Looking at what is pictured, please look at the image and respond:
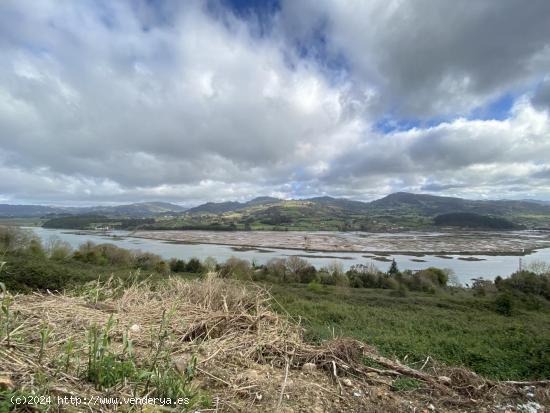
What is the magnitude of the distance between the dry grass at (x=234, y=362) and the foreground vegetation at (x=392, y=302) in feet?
3.59

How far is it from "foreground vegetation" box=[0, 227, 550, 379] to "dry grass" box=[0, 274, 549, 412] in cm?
109

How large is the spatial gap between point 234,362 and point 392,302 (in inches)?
936

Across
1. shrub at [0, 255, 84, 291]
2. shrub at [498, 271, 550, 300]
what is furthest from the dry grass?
shrub at [498, 271, 550, 300]

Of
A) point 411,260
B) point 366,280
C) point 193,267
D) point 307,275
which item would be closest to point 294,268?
point 307,275

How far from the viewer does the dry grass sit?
2.28 meters

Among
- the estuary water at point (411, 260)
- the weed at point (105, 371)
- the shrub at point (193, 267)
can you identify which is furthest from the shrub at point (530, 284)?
the weed at point (105, 371)

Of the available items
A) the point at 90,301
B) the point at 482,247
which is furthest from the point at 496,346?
the point at 482,247

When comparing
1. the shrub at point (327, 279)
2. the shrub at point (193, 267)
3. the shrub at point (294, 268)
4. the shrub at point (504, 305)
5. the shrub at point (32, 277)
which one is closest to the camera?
the shrub at point (32, 277)

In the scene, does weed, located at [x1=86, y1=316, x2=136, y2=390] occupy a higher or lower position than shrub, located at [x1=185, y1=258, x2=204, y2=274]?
higher

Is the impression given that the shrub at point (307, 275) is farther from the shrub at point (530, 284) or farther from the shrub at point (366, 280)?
the shrub at point (530, 284)

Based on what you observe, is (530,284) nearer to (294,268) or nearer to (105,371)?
(294,268)

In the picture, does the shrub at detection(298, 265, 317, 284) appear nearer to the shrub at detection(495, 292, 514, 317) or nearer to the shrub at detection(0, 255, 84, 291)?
the shrub at detection(495, 292, 514, 317)

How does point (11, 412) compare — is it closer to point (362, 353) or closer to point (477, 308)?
point (362, 353)

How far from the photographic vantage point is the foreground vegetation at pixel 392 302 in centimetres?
661
